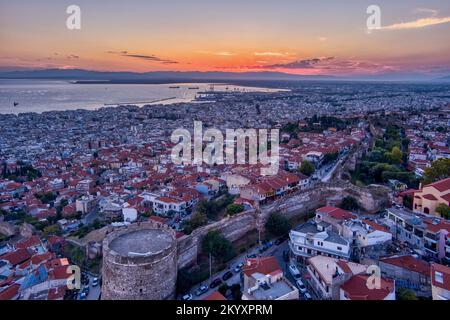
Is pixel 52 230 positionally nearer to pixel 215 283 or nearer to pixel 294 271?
pixel 215 283

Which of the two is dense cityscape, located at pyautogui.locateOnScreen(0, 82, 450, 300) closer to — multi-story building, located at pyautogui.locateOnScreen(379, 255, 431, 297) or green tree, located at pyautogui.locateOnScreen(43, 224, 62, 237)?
multi-story building, located at pyautogui.locateOnScreen(379, 255, 431, 297)

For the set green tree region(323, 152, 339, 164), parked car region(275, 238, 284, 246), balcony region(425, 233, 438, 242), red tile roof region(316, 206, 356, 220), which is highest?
green tree region(323, 152, 339, 164)

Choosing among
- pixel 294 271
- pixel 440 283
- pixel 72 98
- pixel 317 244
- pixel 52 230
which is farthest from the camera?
pixel 72 98

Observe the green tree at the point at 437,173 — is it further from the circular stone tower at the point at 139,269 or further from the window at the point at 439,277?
the circular stone tower at the point at 139,269

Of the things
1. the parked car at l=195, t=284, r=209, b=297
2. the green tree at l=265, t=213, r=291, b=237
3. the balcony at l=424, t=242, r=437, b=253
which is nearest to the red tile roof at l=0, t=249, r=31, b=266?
the parked car at l=195, t=284, r=209, b=297

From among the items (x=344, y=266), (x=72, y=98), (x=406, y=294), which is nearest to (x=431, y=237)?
(x=406, y=294)

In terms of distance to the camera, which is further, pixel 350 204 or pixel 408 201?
pixel 350 204

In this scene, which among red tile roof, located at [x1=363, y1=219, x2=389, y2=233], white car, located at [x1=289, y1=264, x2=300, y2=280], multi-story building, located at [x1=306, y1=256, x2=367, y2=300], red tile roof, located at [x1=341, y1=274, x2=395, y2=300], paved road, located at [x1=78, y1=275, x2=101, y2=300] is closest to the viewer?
red tile roof, located at [x1=341, y1=274, x2=395, y2=300]
